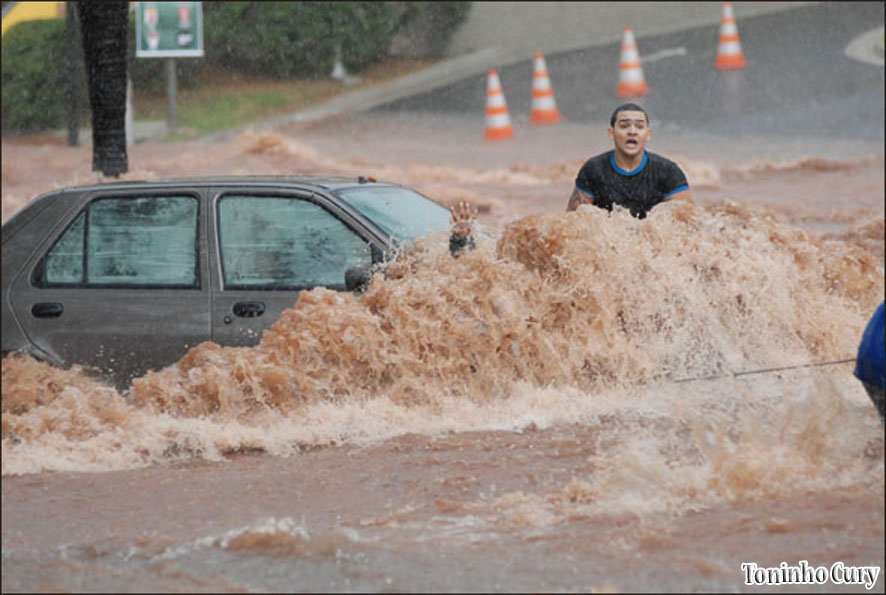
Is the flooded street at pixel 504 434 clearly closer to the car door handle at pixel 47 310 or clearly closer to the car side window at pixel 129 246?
the car door handle at pixel 47 310

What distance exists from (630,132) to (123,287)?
2782 millimetres

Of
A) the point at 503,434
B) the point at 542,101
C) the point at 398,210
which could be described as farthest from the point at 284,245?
the point at 542,101

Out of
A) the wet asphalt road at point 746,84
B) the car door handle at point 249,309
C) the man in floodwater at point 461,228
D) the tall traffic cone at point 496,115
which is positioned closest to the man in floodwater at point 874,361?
the man in floodwater at point 461,228

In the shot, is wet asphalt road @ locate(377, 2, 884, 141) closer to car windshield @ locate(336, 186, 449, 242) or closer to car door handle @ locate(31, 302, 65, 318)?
car windshield @ locate(336, 186, 449, 242)

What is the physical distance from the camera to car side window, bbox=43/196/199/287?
24.4ft

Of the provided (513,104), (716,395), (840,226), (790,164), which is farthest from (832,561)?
(513,104)

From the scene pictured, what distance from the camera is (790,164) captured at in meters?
16.7

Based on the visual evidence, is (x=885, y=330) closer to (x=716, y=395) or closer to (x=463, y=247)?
(x=716, y=395)

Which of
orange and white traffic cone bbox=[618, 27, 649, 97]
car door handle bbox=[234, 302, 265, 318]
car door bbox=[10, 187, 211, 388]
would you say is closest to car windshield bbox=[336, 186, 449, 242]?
car door handle bbox=[234, 302, 265, 318]

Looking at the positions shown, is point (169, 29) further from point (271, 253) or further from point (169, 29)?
point (271, 253)

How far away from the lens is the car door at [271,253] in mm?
7227

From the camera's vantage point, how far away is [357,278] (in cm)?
718

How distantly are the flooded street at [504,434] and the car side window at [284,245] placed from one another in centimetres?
19

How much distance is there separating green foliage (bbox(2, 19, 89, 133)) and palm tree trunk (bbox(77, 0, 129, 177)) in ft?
24.5
